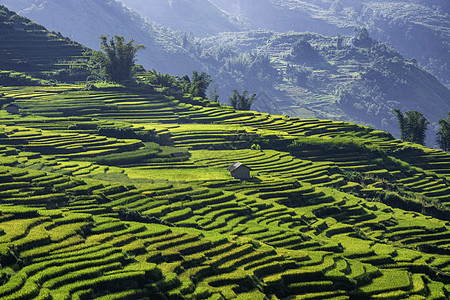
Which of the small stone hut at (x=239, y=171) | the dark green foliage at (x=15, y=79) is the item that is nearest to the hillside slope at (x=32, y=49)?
the dark green foliage at (x=15, y=79)

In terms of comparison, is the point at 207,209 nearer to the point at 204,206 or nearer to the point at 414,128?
the point at 204,206

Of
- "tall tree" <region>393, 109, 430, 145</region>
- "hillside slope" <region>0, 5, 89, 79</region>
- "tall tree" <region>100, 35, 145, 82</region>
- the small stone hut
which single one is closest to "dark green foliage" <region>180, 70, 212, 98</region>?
"tall tree" <region>100, 35, 145, 82</region>

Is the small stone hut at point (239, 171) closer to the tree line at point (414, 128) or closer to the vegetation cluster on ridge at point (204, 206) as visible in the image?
the vegetation cluster on ridge at point (204, 206)

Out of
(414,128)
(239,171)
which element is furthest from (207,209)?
(414,128)

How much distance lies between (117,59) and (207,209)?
75.8m

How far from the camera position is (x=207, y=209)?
56.8 meters

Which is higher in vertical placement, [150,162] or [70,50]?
[70,50]

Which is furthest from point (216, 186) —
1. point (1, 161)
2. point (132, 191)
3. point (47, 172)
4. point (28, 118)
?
point (28, 118)

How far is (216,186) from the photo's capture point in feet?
218

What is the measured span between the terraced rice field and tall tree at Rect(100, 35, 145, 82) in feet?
57.5

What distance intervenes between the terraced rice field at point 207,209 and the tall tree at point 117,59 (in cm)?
1753

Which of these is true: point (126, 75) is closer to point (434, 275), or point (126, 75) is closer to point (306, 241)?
point (306, 241)

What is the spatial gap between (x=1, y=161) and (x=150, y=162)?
21132 millimetres

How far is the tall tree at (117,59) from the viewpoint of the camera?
124m
